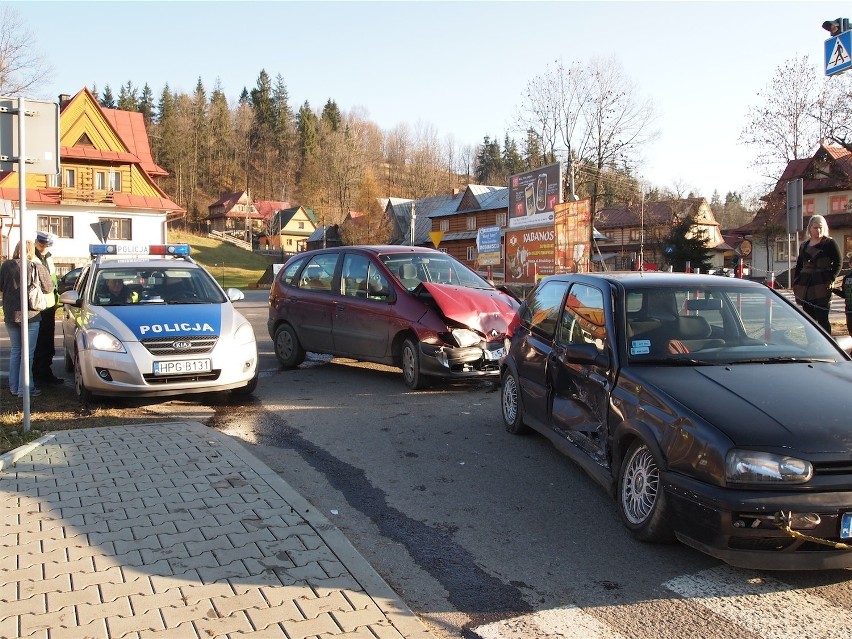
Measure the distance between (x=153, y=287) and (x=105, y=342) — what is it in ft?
4.76

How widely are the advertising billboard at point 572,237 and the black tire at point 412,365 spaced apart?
1346cm

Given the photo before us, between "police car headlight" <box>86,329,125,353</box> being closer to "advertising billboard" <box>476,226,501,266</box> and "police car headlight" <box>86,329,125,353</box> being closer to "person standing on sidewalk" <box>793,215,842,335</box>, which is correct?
"person standing on sidewalk" <box>793,215,842,335</box>

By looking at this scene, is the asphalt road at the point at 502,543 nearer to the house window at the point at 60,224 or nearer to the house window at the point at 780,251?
the house window at the point at 60,224

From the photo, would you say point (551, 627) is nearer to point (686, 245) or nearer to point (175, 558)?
point (175, 558)

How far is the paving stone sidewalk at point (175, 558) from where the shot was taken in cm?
327

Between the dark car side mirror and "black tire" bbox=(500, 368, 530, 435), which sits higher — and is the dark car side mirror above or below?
above

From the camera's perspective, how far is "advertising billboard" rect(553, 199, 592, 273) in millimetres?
21938

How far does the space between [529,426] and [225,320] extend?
3.95 meters

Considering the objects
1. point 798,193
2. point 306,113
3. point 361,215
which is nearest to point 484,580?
point 798,193

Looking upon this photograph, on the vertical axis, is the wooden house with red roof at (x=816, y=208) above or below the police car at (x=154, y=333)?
above

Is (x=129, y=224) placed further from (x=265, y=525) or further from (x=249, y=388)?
(x=265, y=525)

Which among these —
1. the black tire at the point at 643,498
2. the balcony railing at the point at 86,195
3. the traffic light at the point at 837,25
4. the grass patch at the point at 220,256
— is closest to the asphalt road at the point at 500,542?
the black tire at the point at 643,498

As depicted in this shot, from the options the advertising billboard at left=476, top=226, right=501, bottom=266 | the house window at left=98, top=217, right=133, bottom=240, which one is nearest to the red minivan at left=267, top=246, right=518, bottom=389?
the advertising billboard at left=476, top=226, right=501, bottom=266

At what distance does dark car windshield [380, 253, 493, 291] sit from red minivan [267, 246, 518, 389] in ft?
0.05
